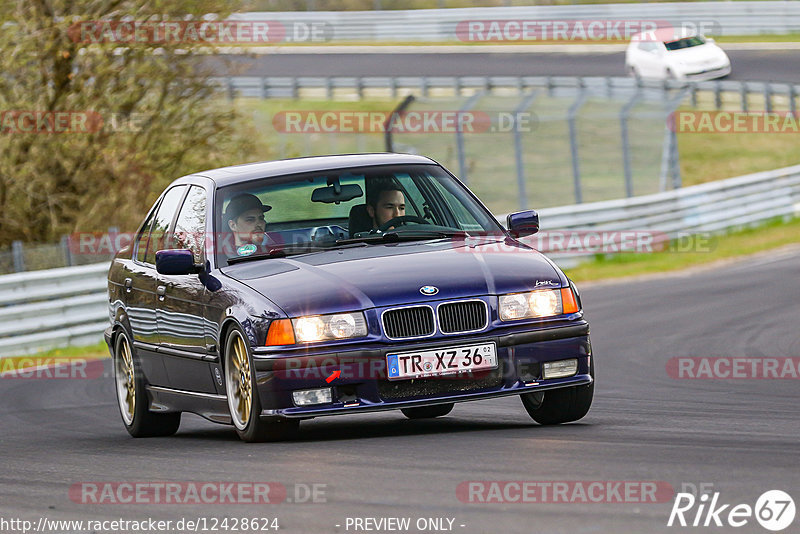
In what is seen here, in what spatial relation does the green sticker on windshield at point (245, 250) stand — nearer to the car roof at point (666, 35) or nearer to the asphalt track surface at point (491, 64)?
the asphalt track surface at point (491, 64)

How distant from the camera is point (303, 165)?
9.05m

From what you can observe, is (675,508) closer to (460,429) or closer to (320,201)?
(460,429)

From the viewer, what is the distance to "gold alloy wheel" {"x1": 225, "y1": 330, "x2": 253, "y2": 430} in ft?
25.6

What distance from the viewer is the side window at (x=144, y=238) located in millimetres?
10031

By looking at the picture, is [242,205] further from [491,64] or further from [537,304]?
[491,64]

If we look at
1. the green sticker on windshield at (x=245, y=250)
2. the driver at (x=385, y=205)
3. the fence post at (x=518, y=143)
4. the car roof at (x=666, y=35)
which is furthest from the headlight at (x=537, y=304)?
the car roof at (x=666, y=35)

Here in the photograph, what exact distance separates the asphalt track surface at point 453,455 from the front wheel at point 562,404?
0.34 feet

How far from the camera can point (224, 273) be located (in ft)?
27.5

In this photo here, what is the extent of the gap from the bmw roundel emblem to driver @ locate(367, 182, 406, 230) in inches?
49.6

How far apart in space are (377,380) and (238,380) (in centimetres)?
90

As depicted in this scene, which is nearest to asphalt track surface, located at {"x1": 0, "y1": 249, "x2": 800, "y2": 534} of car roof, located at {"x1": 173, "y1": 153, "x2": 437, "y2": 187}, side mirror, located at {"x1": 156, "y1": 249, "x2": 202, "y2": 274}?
side mirror, located at {"x1": 156, "y1": 249, "x2": 202, "y2": 274}

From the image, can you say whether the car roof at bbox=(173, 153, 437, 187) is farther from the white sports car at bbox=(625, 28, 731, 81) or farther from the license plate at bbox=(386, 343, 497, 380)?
the white sports car at bbox=(625, 28, 731, 81)

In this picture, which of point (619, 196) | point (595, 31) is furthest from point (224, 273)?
point (595, 31)

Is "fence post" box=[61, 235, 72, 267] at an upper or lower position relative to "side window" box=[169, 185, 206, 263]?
lower
